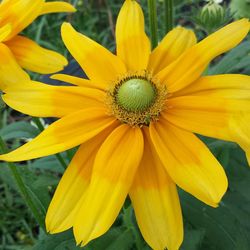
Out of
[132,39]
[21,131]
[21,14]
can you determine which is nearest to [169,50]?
[132,39]

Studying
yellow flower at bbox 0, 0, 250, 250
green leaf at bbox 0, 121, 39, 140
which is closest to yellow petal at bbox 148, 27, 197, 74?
yellow flower at bbox 0, 0, 250, 250

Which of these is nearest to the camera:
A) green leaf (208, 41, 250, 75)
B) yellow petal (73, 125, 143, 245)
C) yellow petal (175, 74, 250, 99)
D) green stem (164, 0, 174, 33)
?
yellow petal (73, 125, 143, 245)

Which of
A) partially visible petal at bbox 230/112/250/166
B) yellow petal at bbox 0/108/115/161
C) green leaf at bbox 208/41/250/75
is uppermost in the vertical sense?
yellow petal at bbox 0/108/115/161

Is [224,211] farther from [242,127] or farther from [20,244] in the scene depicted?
[20,244]

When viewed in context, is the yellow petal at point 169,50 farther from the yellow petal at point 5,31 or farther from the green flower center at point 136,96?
the yellow petal at point 5,31

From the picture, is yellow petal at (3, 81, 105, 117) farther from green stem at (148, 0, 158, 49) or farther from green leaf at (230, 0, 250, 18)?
green leaf at (230, 0, 250, 18)

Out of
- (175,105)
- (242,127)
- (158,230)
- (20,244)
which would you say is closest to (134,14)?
(175,105)
